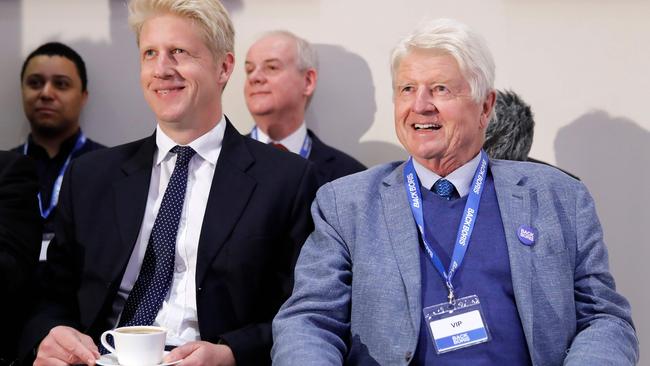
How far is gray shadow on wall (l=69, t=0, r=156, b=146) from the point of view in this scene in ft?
14.7

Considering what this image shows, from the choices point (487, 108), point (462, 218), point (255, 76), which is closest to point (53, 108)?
point (255, 76)

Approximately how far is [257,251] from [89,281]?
0.52 m

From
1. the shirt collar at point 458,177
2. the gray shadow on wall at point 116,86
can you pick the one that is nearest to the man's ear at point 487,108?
the shirt collar at point 458,177

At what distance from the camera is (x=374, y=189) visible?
95.7 inches

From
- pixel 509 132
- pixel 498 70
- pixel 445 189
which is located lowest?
pixel 445 189

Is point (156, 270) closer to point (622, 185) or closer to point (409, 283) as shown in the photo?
point (409, 283)

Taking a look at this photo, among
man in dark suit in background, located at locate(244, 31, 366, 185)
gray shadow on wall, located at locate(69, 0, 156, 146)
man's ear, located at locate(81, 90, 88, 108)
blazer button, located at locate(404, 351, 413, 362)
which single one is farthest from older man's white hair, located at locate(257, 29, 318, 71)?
blazer button, located at locate(404, 351, 413, 362)

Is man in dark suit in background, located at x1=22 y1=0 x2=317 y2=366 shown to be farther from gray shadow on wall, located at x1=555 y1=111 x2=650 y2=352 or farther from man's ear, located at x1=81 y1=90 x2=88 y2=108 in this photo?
gray shadow on wall, located at x1=555 y1=111 x2=650 y2=352

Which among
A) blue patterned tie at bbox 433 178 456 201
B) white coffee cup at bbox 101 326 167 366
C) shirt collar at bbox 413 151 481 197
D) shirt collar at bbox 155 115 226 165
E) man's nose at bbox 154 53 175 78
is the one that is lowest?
white coffee cup at bbox 101 326 167 366

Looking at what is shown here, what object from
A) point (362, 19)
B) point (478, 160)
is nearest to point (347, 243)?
point (478, 160)

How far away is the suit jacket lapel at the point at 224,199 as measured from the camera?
243 centimetres

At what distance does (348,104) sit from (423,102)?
2.13 metres

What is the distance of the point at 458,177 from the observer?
2.40 metres

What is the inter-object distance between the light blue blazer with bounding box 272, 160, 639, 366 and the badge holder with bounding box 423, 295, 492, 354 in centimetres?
6
